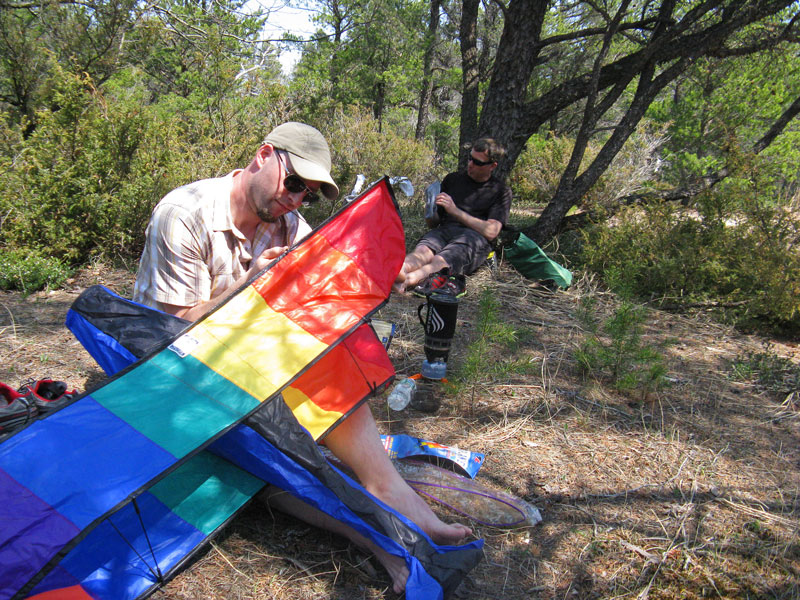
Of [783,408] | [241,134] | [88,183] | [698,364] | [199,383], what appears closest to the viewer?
[199,383]

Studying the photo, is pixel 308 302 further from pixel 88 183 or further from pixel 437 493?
pixel 88 183

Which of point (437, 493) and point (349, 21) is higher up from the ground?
point (349, 21)

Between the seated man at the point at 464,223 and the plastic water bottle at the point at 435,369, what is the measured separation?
3.56ft

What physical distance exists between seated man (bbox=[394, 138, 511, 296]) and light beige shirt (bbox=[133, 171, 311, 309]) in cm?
194

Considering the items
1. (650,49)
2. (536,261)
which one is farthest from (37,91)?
(650,49)

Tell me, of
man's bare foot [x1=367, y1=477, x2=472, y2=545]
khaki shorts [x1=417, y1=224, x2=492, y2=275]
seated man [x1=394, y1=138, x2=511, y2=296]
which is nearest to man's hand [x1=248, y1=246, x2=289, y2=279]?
man's bare foot [x1=367, y1=477, x2=472, y2=545]

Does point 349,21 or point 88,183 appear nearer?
point 88,183

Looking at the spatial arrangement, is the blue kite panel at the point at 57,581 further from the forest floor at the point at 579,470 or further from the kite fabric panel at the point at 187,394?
the forest floor at the point at 579,470

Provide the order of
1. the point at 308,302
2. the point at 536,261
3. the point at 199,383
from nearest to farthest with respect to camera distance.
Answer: the point at 199,383
the point at 308,302
the point at 536,261

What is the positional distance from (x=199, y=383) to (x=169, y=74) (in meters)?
15.7

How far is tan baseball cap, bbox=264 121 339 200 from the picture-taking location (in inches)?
81.0

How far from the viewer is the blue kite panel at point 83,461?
1.29 m

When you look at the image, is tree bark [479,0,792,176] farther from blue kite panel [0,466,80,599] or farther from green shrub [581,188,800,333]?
blue kite panel [0,466,80,599]

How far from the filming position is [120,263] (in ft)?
14.5
